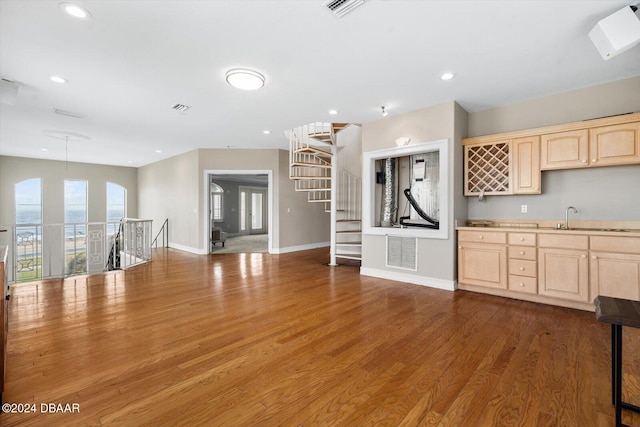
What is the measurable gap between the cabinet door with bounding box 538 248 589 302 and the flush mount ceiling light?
3897 mm

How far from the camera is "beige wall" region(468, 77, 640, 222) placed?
130 inches

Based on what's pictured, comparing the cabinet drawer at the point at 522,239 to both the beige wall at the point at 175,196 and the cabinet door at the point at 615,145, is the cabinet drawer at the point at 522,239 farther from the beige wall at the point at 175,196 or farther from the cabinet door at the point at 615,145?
the beige wall at the point at 175,196

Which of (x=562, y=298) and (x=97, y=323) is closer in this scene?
(x=97, y=323)

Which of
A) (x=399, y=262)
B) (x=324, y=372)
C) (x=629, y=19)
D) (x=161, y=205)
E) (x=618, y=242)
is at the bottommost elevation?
(x=324, y=372)

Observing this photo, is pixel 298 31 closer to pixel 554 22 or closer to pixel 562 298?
pixel 554 22

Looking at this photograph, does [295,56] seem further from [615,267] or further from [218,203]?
[218,203]

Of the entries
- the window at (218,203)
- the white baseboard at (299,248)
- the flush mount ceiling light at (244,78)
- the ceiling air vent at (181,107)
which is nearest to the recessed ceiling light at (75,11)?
the flush mount ceiling light at (244,78)

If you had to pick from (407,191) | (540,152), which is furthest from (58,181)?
(540,152)

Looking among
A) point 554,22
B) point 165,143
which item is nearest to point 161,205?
point 165,143

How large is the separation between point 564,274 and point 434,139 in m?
2.29

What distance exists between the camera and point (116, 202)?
407 inches

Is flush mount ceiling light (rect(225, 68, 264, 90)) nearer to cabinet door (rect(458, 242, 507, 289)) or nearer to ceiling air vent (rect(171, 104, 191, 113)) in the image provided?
ceiling air vent (rect(171, 104, 191, 113))

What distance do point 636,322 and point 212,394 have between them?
7.73 feet

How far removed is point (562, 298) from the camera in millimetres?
3287
